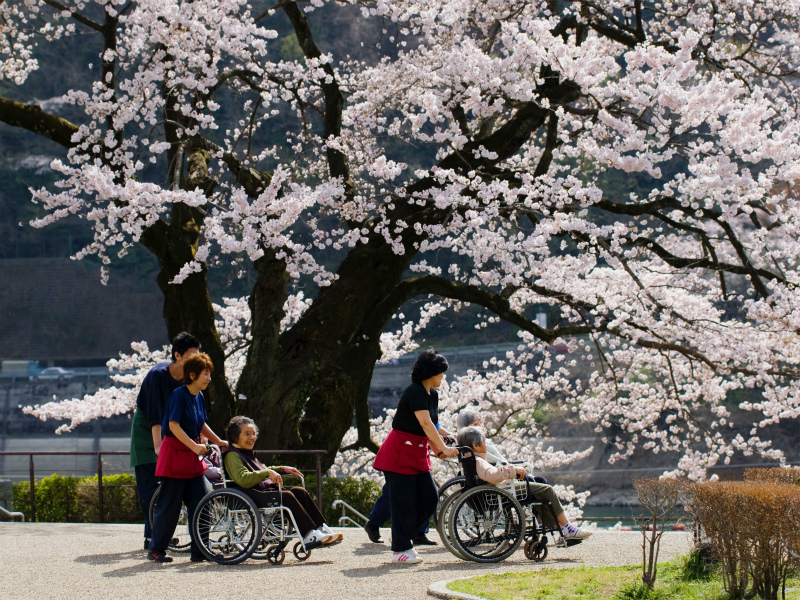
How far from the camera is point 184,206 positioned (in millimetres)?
10273

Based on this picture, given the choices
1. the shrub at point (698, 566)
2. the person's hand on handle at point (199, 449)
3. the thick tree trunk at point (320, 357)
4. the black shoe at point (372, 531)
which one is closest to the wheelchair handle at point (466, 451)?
the black shoe at point (372, 531)

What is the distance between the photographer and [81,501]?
11.6 metres

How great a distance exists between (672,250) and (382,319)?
4.41 metres

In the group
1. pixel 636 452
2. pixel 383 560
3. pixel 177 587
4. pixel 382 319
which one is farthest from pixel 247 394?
pixel 636 452

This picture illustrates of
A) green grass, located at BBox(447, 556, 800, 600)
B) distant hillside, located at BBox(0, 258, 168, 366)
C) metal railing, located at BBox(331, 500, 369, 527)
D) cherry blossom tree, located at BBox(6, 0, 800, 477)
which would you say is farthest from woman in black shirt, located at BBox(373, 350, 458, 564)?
distant hillside, located at BBox(0, 258, 168, 366)

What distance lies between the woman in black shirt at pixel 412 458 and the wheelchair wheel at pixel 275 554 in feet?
2.35

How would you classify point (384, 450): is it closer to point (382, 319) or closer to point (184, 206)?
point (382, 319)

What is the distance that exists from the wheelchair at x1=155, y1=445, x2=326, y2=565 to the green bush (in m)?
5.69

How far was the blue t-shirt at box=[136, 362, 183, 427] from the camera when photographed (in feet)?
20.4

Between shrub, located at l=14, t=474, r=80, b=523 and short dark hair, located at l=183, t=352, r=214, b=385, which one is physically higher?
short dark hair, located at l=183, t=352, r=214, b=385

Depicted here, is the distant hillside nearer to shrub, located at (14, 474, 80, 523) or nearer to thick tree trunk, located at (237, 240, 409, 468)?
shrub, located at (14, 474, 80, 523)

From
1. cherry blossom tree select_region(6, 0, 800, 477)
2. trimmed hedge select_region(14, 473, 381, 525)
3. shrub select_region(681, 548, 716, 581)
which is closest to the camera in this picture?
shrub select_region(681, 548, 716, 581)

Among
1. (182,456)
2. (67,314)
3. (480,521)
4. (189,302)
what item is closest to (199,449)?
(182,456)

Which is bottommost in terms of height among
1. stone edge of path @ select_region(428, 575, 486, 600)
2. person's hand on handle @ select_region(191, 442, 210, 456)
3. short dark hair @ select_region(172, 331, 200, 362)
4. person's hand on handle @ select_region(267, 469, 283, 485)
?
stone edge of path @ select_region(428, 575, 486, 600)
